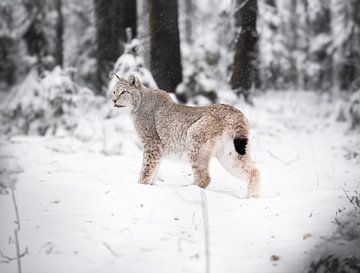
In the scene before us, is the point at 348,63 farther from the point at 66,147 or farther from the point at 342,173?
the point at 66,147

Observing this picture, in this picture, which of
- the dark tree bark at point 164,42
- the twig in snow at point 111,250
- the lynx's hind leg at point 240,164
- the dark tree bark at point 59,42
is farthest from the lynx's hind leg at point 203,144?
the dark tree bark at point 59,42

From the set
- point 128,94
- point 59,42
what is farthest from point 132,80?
point 59,42

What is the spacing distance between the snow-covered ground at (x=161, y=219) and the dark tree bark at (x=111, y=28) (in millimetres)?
3658

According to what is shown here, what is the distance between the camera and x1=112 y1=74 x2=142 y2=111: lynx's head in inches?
265

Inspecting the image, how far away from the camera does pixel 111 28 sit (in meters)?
10.6

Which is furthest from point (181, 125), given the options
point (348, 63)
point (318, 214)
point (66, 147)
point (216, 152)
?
point (348, 63)

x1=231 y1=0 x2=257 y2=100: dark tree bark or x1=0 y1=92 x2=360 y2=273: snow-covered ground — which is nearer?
x1=0 y1=92 x2=360 y2=273: snow-covered ground

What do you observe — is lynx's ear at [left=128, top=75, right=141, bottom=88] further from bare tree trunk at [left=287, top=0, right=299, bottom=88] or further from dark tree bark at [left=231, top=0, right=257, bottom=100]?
bare tree trunk at [left=287, top=0, right=299, bottom=88]

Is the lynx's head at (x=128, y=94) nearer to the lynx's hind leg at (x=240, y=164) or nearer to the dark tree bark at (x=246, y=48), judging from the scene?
the lynx's hind leg at (x=240, y=164)

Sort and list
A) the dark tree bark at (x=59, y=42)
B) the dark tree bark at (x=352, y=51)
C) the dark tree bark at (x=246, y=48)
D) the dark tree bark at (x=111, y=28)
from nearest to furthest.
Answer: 1. the dark tree bark at (x=246, y=48)
2. the dark tree bark at (x=111, y=28)
3. the dark tree bark at (x=352, y=51)
4. the dark tree bark at (x=59, y=42)

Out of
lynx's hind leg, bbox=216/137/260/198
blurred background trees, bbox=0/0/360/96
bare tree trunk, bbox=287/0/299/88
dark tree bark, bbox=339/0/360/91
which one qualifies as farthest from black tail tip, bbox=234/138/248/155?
bare tree trunk, bbox=287/0/299/88

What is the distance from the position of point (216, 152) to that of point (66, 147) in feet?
15.0

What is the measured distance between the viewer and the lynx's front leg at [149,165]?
20.9 feet

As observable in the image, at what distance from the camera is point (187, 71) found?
11.9 m
